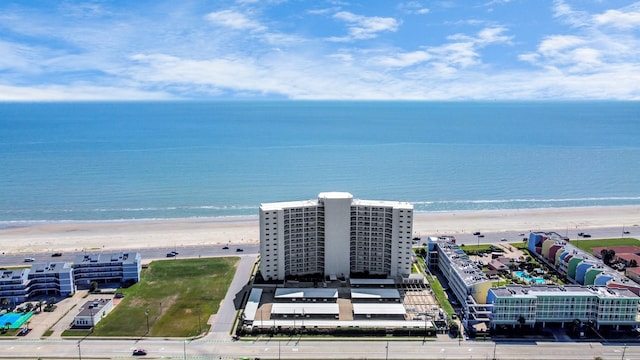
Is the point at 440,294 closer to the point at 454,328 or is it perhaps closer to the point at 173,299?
the point at 454,328

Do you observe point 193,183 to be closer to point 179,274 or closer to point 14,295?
point 179,274

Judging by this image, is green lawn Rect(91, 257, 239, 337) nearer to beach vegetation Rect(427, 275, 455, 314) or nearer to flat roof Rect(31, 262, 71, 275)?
flat roof Rect(31, 262, 71, 275)

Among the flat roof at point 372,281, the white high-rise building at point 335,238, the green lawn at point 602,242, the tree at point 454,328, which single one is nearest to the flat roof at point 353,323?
the tree at point 454,328

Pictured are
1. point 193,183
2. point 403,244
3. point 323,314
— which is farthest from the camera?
point 193,183

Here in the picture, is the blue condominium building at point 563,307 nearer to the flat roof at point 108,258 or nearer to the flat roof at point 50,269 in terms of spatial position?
the flat roof at point 108,258

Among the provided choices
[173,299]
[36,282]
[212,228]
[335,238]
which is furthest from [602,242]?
[36,282]

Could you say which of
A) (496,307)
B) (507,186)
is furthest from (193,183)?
(496,307)

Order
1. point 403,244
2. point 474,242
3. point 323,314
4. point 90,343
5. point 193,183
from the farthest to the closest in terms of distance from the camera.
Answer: point 193,183
point 474,242
point 403,244
point 323,314
point 90,343
